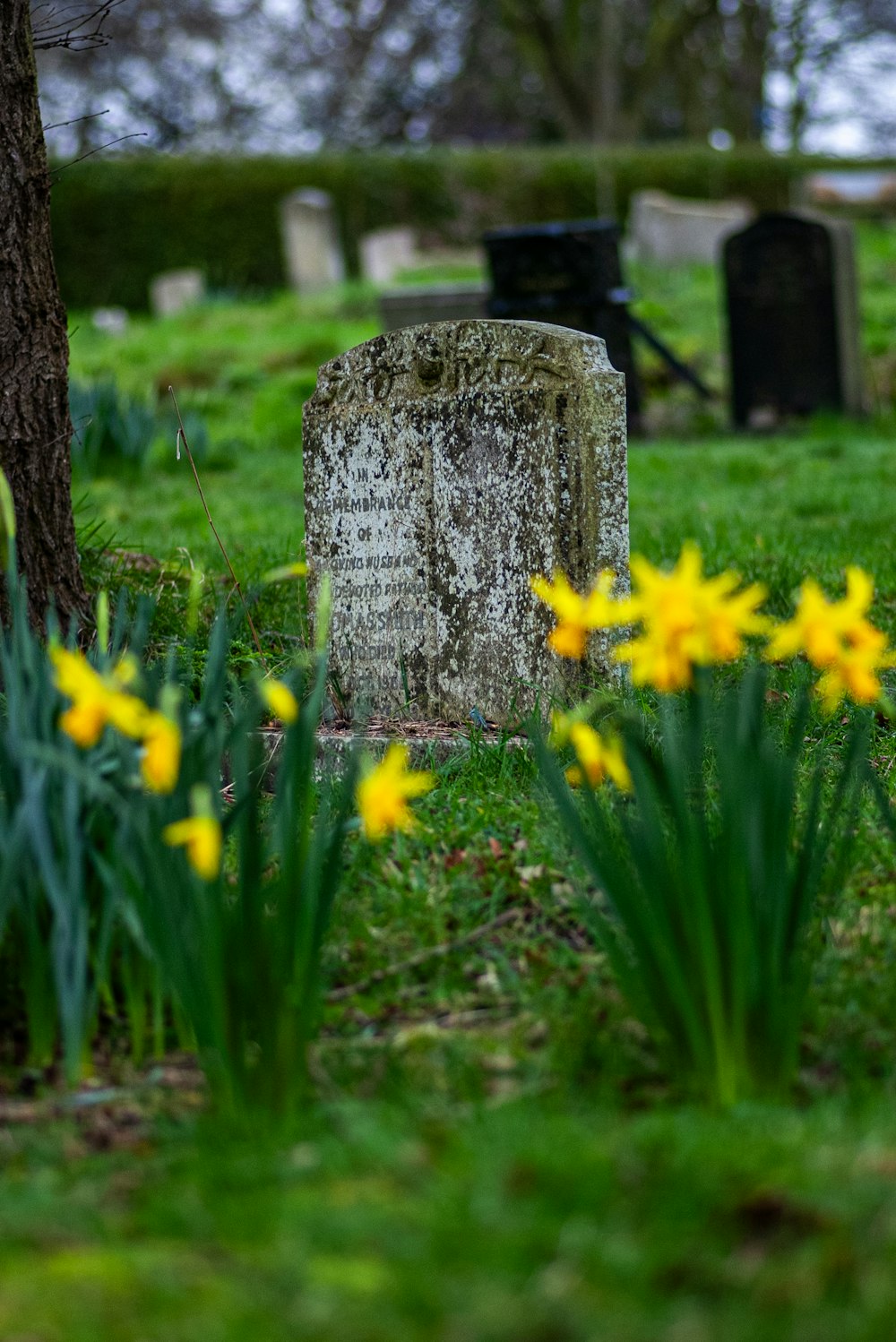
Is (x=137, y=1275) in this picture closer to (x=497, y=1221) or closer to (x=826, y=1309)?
(x=497, y=1221)

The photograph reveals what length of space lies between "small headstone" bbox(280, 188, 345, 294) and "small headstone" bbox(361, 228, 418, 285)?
16.2 inches

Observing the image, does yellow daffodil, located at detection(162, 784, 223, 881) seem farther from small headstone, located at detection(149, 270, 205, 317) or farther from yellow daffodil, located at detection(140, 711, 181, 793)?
small headstone, located at detection(149, 270, 205, 317)

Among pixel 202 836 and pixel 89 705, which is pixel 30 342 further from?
pixel 202 836

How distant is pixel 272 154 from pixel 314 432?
14.9 m

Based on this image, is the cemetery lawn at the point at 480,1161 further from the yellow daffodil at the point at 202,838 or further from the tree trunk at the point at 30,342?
the tree trunk at the point at 30,342

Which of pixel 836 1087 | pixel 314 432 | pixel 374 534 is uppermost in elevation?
pixel 314 432

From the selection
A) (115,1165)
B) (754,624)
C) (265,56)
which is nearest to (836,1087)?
(754,624)

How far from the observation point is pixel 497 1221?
145 cm

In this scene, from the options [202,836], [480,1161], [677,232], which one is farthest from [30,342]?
[677,232]

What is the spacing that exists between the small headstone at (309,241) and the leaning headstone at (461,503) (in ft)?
43.7

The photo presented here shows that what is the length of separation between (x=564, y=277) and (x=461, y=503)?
20.7 feet

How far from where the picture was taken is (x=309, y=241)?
655 inches

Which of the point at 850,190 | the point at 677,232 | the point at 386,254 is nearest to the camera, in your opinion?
the point at 677,232

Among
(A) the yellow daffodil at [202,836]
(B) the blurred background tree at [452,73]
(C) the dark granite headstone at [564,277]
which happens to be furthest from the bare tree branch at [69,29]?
(B) the blurred background tree at [452,73]
